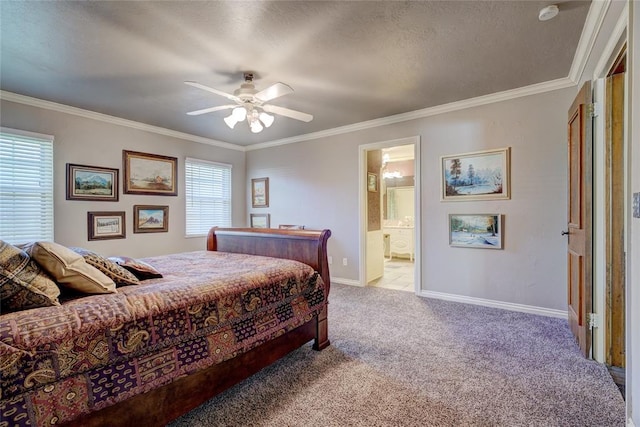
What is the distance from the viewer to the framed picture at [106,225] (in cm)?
399

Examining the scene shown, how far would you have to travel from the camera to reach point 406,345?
2582mm

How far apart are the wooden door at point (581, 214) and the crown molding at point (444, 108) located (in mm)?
637

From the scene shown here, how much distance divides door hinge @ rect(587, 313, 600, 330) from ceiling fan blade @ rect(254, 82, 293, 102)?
2.90m

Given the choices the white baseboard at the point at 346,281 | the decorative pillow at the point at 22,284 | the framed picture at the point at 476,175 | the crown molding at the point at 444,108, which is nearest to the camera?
the decorative pillow at the point at 22,284

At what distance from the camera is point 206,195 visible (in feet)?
17.8

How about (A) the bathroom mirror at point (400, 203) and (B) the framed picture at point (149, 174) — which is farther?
(A) the bathroom mirror at point (400, 203)

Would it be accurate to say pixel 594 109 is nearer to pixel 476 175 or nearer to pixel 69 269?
pixel 476 175

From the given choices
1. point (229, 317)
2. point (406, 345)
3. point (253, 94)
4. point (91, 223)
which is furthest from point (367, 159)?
point (91, 223)

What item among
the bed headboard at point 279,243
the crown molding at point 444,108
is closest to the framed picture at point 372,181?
the crown molding at point 444,108

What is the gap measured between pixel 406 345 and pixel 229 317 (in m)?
1.61

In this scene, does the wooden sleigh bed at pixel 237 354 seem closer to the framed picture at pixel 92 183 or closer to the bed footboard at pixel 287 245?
the bed footboard at pixel 287 245

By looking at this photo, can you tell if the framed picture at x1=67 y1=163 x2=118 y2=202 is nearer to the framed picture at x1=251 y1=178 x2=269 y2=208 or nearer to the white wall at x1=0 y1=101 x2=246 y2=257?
the white wall at x1=0 y1=101 x2=246 y2=257

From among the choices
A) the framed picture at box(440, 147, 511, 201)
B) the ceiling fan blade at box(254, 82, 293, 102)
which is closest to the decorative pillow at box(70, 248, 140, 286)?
the ceiling fan blade at box(254, 82, 293, 102)

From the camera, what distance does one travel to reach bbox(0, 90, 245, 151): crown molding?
340 centimetres
